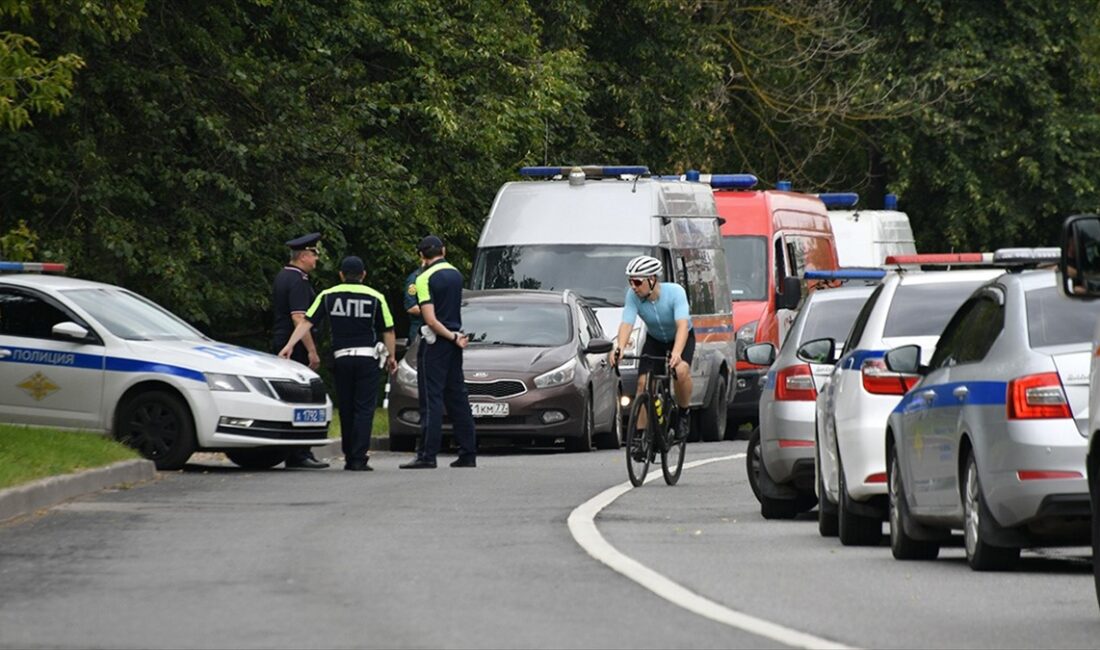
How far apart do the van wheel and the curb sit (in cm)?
1085

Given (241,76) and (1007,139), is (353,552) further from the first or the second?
(1007,139)

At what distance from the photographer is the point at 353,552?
12500 mm

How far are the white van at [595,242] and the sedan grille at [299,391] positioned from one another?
648 cm

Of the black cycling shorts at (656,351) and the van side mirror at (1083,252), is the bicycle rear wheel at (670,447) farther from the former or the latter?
the van side mirror at (1083,252)

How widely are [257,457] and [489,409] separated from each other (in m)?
3.42

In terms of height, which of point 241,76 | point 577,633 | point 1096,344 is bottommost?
point 577,633

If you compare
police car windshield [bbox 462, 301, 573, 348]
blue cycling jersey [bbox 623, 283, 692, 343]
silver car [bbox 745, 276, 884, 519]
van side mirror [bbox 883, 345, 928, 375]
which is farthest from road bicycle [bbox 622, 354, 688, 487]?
van side mirror [bbox 883, 345, 928, 375]

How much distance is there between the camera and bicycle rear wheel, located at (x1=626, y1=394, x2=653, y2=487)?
60.3 ft

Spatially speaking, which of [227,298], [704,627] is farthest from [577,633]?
[227,298]

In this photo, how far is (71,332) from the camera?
778 inches

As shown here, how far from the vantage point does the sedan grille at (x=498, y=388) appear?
23953mm

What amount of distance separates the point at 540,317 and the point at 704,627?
1603cm

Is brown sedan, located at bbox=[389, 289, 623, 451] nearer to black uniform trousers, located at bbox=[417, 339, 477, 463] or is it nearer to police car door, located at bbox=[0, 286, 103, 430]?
black uniform trousers, located at bbox=[417, 339, 477, 463]

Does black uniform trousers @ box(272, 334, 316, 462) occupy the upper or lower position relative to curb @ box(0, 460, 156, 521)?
upper
